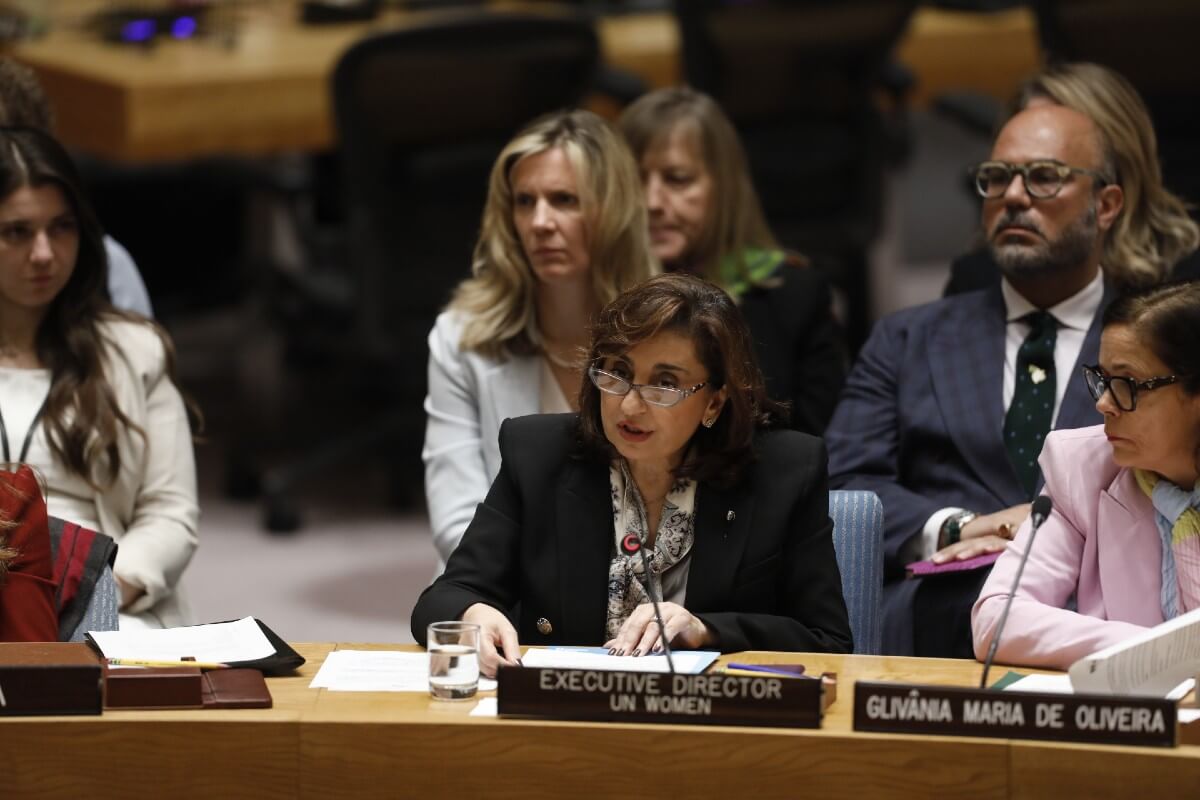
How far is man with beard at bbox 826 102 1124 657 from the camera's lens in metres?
3.48

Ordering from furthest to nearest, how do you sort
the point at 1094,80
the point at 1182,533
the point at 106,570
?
the point at 1094,80
the point at 106,570
the point at 1182,533

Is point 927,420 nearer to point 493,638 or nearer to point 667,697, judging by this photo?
point 493,638

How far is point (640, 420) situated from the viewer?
279 centimetres

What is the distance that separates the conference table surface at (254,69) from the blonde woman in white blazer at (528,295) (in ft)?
5.18

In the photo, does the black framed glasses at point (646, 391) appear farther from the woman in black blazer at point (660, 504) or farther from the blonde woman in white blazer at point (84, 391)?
the blonde woman in white blazer at point (84, 391)

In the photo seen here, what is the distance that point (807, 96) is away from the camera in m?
5.41

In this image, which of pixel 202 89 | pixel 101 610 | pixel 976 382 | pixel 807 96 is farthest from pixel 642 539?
pixel 202 89

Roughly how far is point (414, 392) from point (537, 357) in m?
2.36

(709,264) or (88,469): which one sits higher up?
(709,264)

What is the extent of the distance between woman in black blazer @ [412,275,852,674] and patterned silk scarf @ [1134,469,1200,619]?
456mm

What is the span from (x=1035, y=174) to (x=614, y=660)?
1454mm

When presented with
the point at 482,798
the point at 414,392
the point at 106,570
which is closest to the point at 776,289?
the point at 106,570

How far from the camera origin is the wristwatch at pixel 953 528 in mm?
3410

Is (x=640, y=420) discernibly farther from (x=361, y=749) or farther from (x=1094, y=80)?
(x=1094, y=80)
